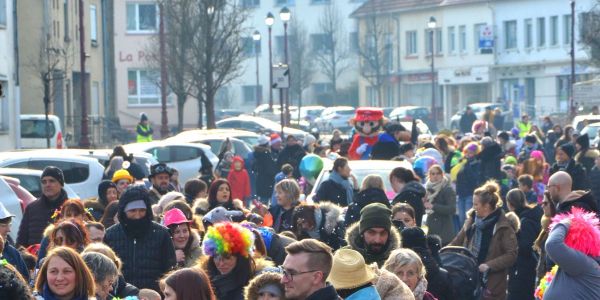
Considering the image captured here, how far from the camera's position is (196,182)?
1697cm

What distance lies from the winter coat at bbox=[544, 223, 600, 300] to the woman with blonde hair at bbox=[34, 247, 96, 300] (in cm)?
310

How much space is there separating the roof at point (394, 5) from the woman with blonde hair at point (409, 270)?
7193 centimetres

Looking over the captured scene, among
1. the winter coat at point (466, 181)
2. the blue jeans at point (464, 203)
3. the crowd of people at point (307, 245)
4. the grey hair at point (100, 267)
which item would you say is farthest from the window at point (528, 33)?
the grey hair at point (100, 267)

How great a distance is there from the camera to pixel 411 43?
290 feet

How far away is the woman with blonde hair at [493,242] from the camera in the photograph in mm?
13500

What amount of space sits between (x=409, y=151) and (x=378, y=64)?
64.5 metres

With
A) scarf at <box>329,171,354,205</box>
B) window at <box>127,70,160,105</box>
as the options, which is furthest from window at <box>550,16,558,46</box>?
scarf at <box>329,171,354,205</box>

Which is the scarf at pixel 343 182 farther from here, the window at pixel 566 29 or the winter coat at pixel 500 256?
the window at pixel 566 29

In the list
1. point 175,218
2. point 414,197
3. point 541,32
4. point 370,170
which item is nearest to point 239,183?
point 370,170

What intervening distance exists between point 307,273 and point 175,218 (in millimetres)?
4379

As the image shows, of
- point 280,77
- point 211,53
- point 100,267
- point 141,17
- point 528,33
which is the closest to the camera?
point 100,267

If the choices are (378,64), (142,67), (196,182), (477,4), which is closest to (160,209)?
(196,182)

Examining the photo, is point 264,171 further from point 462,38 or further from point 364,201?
point 462,38

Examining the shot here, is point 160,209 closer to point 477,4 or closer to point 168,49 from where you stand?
point 168,49
